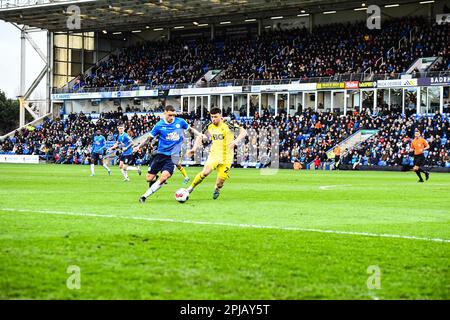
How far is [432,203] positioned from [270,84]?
48.3 metres

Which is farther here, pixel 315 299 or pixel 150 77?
pixel 150 77

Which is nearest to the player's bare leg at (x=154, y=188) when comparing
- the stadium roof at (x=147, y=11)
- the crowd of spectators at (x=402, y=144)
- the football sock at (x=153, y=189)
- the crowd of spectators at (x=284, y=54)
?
the football sock at (x=153, y=189)

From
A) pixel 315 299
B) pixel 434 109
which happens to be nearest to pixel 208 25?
pixel 434 109

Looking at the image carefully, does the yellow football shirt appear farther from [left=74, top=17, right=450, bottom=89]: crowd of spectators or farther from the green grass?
[left=74, top=17, right=450, bottom=89]: crowd of spectators

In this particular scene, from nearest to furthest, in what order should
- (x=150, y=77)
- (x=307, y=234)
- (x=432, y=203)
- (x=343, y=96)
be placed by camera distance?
(x=307, y=234) < (x=432, y=203) < (x=343, y=96) < (x=150, y=77)

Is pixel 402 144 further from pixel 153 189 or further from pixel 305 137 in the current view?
pixel 153 189

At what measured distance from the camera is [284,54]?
69.6 m

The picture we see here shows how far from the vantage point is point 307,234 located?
11.0 m

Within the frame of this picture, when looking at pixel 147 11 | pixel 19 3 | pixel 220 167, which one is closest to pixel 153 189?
pixel 220 167

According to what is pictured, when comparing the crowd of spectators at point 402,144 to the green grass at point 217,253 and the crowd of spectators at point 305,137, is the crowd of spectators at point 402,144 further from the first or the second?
the green grass at point 217,253

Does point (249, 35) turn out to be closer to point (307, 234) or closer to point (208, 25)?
point (208, 25)

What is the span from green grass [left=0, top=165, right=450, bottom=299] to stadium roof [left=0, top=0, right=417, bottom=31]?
5563 cm

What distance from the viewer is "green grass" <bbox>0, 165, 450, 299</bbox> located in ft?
21.7

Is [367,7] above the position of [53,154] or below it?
above
